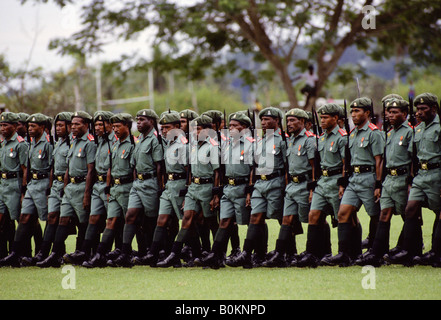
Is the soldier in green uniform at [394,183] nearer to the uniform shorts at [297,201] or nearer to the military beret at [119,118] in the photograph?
the uniform shorts at [297,201]

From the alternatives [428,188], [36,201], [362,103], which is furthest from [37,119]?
[428,188]

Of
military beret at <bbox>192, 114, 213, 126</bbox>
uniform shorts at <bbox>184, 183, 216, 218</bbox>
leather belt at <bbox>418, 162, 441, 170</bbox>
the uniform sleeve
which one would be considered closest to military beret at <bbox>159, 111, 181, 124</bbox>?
military beret at <bbox>192, 114, 213, 126</bbox>

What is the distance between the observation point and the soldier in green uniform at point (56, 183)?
11.5 metres

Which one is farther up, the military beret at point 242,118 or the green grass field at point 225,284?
the military beret at point 242,118

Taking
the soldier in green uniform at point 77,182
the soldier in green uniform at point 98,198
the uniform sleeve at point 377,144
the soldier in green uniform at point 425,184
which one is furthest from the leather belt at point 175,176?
the soldier in green uniform at point 425,184

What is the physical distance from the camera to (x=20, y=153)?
12023mm

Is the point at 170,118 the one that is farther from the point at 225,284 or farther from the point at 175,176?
the point at 225,284

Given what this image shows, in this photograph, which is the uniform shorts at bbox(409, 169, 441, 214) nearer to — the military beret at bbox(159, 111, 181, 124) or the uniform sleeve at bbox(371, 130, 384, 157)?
the uniform sleeve at bbox(371, 130, 384, 157)

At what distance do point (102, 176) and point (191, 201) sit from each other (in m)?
1.42

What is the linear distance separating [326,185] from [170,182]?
2095 millimetres

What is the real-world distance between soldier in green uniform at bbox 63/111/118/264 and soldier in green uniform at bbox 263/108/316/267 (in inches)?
95.1

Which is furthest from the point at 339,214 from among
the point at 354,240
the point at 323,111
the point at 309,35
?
the point at 309,35

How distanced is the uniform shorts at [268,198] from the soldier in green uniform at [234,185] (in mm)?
139
